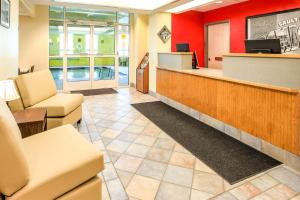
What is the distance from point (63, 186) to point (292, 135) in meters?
2.54

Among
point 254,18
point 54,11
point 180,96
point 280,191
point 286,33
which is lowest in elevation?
point 280,191

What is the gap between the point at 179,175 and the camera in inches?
101

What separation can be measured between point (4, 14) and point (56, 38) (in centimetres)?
451

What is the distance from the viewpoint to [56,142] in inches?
82.3

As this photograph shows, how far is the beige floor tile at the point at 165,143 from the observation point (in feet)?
10.9

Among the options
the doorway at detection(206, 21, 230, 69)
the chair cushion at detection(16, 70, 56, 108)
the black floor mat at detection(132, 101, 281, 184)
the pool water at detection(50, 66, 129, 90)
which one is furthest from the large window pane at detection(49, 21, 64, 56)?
the doorway at detection(206, 21, 230, 69)

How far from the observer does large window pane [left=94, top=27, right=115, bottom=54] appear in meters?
8.07

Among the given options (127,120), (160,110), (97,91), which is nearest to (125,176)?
(127,120)

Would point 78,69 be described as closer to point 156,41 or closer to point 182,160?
point 156,41

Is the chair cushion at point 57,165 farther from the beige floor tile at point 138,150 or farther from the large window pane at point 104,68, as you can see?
the large window pane at point 104,68

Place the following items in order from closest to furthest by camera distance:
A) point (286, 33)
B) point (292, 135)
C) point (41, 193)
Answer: point (41, 193) → point (292, 135) → point (286, 33)

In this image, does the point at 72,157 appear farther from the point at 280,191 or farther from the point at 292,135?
the point at 292,135

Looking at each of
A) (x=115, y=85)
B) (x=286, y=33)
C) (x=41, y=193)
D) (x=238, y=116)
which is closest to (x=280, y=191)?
(x=238, y=116)

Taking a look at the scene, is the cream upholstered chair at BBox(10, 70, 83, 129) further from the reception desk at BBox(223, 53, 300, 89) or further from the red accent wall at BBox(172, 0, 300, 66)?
the red accent wall at BBox(172, 0, 300, 66)
